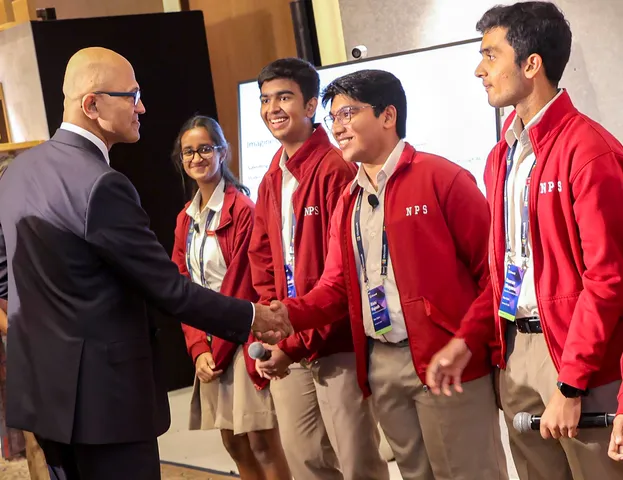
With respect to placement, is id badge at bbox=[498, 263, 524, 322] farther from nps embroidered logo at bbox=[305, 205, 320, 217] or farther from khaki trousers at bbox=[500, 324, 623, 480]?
nps embroidered logo at bbox=[305, 205, 320, 217]

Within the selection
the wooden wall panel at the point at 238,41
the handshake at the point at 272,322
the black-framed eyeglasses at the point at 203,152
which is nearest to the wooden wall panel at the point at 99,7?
the wooden wall panel at the point at 238,41

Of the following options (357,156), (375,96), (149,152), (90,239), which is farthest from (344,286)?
(149,152)

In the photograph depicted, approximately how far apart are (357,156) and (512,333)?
751 millimetres

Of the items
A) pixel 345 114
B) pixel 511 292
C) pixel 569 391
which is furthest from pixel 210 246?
pixel 569 391

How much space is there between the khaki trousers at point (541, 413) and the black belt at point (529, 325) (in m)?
0.01

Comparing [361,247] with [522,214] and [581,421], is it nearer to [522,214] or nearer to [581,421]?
[522,214]

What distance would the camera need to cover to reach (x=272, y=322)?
2.81 m

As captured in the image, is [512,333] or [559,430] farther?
[512,333]

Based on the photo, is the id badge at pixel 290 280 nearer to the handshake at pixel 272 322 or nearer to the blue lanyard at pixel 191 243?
the handshake at pixel 272 322

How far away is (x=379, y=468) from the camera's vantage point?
2963 mm

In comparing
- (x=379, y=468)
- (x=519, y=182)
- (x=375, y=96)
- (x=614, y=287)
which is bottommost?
(x=379, y=468)

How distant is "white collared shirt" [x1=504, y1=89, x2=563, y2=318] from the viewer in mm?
2207

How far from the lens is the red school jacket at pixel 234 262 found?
3.52 m

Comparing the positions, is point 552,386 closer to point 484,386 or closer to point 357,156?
point 484,386
